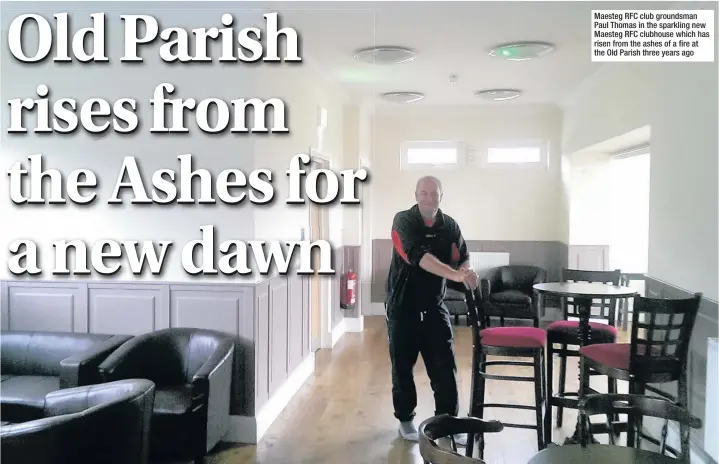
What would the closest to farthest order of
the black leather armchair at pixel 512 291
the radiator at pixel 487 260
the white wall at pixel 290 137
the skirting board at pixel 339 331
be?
the white wall at pixel 290 137, the skirting board at pixel 339 331, the black leather armchair at pixel 512 291, the radiator at pixel 487 260

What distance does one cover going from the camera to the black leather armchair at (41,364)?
297cm

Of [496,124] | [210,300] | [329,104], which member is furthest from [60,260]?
[496,124]

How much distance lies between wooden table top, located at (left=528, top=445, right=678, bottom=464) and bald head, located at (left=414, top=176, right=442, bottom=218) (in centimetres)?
156

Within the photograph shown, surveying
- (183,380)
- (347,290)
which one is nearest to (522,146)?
(347,290)

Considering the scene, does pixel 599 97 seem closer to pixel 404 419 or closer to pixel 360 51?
pixel 360 51

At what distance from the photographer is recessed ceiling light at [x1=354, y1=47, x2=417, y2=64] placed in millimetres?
4086

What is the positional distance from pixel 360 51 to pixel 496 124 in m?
3.21

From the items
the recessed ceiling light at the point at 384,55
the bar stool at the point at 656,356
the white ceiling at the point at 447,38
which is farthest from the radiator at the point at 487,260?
the bar stool at the point at 656,356

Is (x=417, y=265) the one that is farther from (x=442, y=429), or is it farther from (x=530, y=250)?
(x=530, y=250)

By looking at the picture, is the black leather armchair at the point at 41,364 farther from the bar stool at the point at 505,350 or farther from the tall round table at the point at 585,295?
the tall round table at the point at 585,295

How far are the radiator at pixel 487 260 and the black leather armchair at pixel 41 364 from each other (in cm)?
440

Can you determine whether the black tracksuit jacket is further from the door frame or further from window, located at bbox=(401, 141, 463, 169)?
window, located at bbox=(401, 141, 463, 169)

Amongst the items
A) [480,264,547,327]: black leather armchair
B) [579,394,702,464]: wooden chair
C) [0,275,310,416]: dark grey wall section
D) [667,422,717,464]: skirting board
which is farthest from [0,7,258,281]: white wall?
[480,264,547,327]: black leather armchair

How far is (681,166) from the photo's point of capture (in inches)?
124
